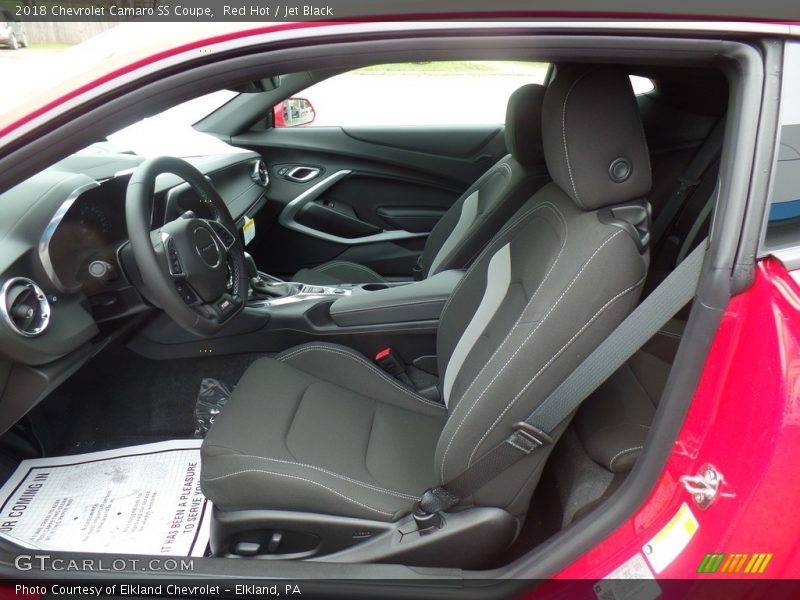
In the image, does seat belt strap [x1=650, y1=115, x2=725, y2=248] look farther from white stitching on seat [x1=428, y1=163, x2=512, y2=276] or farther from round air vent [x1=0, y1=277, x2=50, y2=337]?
round air vent [x1=0, y1=277, x2=50, y2=337]

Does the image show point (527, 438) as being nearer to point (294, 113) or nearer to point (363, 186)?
point (363, 186)

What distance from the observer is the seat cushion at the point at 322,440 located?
1172 millimetres

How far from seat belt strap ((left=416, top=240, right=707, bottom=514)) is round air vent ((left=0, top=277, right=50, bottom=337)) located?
895mm

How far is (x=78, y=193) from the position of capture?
1434mm

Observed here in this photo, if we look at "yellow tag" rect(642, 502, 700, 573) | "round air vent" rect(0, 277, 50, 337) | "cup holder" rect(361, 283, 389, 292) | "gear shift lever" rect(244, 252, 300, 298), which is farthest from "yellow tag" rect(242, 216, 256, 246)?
"yellow tag" rect(642, 502, 700, 573)

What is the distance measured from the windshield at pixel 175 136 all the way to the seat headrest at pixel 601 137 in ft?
4.80

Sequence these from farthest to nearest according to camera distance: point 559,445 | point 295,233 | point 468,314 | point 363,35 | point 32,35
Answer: point 295,233 < point 468,314 < point 559,445 < point 32,35 < point 363,35

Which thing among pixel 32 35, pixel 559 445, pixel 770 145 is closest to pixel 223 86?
pixel 32 35

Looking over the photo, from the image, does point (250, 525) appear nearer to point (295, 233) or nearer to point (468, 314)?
point (468, 314)

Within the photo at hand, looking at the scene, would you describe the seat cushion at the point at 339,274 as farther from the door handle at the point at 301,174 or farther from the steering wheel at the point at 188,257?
the steering wheel at the point at 188,257

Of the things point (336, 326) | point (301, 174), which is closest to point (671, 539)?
point (336, 326)

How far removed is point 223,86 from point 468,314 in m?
0.78

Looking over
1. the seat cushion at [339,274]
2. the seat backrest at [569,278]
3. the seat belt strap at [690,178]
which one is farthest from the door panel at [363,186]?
the seat backrest at [569,278]

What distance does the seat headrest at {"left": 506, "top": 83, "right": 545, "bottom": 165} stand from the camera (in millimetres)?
1440
